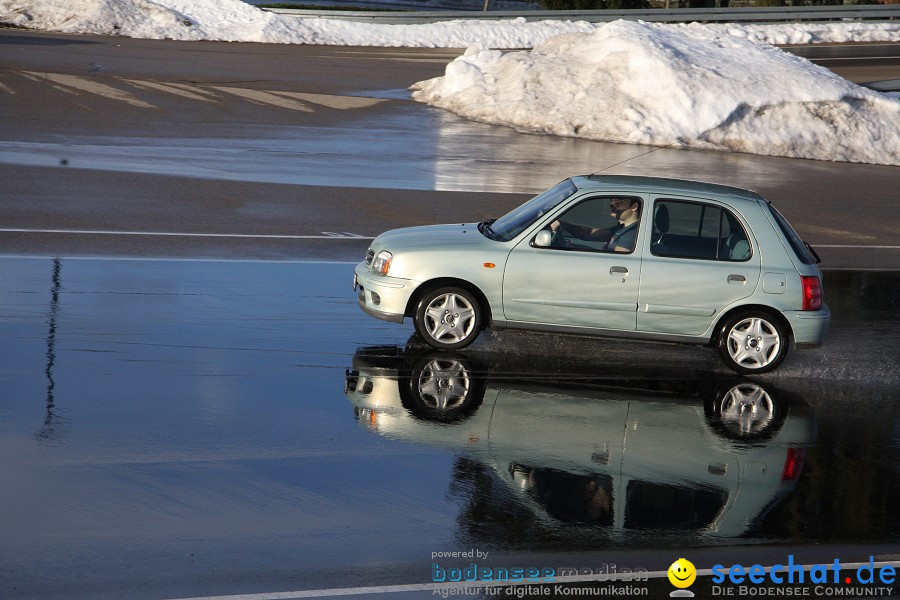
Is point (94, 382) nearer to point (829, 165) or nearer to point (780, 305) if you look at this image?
point (780, 305)

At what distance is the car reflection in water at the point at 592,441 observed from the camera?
21.7 ft

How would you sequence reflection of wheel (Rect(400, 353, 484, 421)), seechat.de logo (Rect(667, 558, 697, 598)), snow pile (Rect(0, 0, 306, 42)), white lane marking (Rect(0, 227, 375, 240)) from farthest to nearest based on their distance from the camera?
snow pile (Rect(0, 0, 306, 42)) < white lane marking (Rect(0, 227, 375, 240)) < reflection of wheel (Rect(400, 353, 484, 421)) < seechat.de logo (Rect(667, 558, 697, 598))

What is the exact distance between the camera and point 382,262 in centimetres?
998

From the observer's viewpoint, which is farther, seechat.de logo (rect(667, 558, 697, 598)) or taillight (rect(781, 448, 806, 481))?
taillight (rect(781, 448, 806, 481))

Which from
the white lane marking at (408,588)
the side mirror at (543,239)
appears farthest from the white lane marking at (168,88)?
the white lane marking at (408,588)

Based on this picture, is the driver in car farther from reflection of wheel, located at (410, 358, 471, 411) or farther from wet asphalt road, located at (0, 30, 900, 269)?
wet asphalt road, located at (0, 30, 900, 269)

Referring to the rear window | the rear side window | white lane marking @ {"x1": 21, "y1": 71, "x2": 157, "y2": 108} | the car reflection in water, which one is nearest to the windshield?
the rear side window

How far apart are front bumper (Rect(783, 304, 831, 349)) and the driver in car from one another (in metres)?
1.52

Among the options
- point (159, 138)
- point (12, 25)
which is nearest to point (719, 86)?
point (159, 138)

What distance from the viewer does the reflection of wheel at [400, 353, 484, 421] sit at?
8344 mm

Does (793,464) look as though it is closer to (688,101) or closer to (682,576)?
(682,576)

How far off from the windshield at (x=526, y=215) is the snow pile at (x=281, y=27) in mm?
26343

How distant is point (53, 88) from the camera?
25.4 m

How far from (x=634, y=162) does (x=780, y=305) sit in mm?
12117
